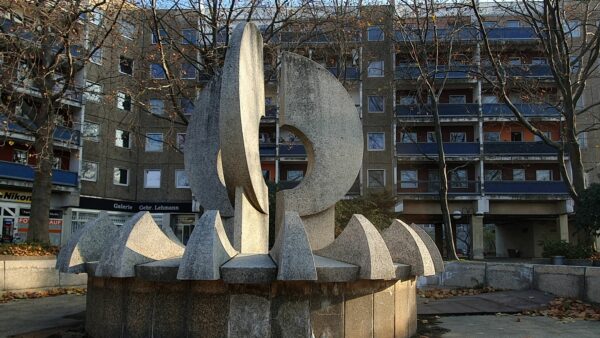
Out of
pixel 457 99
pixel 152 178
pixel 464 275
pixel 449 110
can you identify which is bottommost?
pixel 464 275

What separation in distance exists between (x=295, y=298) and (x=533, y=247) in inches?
1612

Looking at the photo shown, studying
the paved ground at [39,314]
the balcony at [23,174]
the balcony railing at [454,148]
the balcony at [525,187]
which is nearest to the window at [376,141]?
the balcony railing at [454,148]

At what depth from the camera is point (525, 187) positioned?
3622cm

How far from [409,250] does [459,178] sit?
34.1 metres

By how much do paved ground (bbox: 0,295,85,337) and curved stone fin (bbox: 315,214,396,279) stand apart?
406 cm

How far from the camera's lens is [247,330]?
17.3 ft

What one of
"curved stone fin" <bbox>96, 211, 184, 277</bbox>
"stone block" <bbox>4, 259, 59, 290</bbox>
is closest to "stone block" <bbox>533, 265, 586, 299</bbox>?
"curved stone fin" <bbox>96, 211, 184, 277</bbox>

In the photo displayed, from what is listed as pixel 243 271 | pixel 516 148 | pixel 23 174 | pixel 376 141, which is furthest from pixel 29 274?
pixel 516 148

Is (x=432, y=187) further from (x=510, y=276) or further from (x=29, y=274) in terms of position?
(x=29, y=274)

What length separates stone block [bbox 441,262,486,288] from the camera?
1304cm

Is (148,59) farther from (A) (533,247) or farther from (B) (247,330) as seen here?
(A) (533,247)

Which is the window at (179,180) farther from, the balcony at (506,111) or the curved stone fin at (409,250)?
the curved stone fin at (409,250)

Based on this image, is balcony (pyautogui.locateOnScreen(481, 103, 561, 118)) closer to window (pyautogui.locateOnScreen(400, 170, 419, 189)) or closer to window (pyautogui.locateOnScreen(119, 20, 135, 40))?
window (pyautogui.locateOnScreen(400, 170, 419, 189))

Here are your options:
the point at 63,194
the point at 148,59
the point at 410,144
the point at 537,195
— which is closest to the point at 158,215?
the point at 63,194
